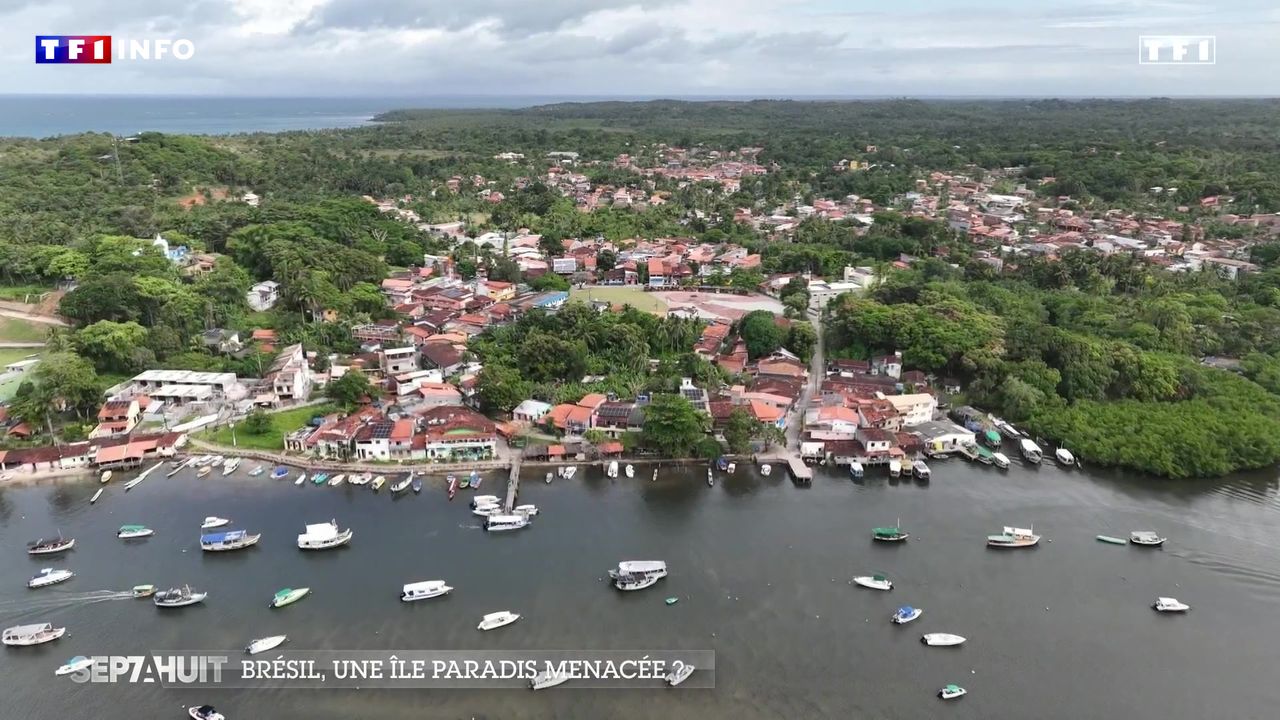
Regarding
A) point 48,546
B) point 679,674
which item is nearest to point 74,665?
point 48,546

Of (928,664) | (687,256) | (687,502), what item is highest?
(687,256)

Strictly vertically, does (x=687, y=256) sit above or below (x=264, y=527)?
above

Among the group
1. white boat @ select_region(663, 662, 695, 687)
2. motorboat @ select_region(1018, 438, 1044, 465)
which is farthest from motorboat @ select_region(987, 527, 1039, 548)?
white boat @ select_region(663, 662, 695, 687)

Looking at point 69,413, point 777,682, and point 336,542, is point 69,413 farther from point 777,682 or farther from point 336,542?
point 777,682

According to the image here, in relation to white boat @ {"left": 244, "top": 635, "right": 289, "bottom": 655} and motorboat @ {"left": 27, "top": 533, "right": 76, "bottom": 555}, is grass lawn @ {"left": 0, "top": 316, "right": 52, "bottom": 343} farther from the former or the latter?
white boat @ {"left": 244, "top": 635, "right": 289, "bottom": 655}

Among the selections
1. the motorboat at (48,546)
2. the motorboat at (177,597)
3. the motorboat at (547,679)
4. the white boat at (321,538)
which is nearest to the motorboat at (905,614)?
the motorboat at (547,679)

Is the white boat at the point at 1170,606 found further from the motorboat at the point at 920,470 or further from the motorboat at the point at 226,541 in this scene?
the motorboat at the point at 226,541

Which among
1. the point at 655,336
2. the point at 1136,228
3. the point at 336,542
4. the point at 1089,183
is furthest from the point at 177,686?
the point at 1089,183

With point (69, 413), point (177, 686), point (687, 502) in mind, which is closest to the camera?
point (177, 686)
